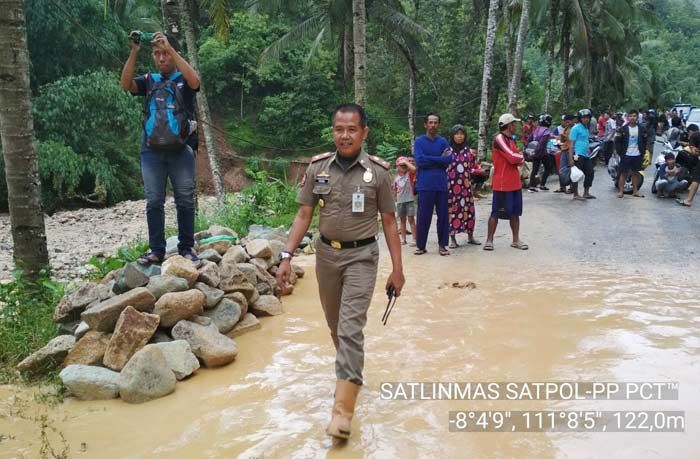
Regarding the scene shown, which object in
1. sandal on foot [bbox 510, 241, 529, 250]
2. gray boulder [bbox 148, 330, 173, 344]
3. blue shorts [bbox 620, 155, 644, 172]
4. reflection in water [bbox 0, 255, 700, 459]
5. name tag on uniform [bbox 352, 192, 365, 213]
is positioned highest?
blue shorts [bbox 620, 155, 644, 172]

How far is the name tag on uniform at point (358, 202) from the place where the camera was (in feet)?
11.5

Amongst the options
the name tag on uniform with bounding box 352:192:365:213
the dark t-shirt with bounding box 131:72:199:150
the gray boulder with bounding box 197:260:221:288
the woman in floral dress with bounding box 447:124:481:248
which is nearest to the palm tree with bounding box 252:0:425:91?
the woman in floral dress with bounding box 447:124:481:248

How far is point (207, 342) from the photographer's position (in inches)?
180

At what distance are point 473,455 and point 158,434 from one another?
1.91 m

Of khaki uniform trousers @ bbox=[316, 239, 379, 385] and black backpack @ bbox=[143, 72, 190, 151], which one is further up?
black backpack @ bbox=[143, 72, 190, 151]

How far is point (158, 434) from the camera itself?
139 inches

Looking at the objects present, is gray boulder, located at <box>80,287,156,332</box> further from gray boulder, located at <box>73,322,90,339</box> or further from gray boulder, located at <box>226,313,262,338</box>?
gray boulder, located at <box>226,313,262,338</box>

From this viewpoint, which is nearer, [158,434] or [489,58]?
[158,434]

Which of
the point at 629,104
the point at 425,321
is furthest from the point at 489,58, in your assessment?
the point at 629,104

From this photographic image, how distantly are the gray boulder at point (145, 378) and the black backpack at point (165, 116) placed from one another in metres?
1.86

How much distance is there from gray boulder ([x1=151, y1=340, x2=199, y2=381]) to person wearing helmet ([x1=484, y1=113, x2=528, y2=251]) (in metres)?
4.74

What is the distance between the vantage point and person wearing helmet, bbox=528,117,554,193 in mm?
12383

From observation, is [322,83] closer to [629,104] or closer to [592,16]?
[592,16]

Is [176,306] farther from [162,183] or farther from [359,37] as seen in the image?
[359,37]
